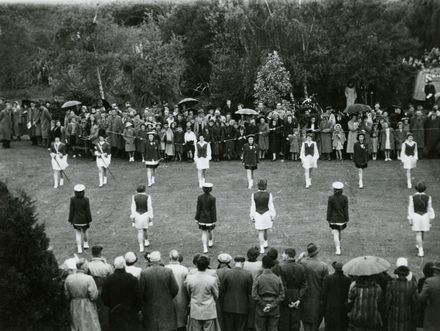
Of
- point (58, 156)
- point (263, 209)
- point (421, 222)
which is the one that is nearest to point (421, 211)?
point (421, 222)

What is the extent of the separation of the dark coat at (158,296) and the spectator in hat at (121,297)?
0.65 ft

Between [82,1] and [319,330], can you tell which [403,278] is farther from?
[82,1]

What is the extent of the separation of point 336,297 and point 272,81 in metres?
20.1

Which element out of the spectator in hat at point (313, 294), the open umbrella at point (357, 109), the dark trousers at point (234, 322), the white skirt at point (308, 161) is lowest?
the dark trousers at point (234, 322)

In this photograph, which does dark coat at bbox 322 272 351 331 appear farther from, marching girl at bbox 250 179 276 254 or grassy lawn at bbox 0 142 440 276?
marching girl at bbox 250 179 276 254

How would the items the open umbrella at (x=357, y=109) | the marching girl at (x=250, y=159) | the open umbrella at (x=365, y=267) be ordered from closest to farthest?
1. the open umbrella at (x=365, y=267)
2. the marching girl at (x=250, y=159)
3. the open umbrella at (x=357, y=109)

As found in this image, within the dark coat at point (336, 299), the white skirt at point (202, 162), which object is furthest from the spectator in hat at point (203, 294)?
the white skirt at point (202, 162)

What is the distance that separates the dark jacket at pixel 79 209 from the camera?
60.1ft

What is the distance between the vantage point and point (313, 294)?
12672 mm

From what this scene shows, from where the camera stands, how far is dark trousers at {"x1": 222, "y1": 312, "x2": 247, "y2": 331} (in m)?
12.8

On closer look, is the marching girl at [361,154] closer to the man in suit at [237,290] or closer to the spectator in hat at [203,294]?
the man in suit at [237,290]

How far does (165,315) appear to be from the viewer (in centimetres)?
1237

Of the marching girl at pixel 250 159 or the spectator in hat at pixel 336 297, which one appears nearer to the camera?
the spectator in hat at pixel 336 297

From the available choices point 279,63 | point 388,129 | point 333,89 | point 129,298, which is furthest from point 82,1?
point 129,298
